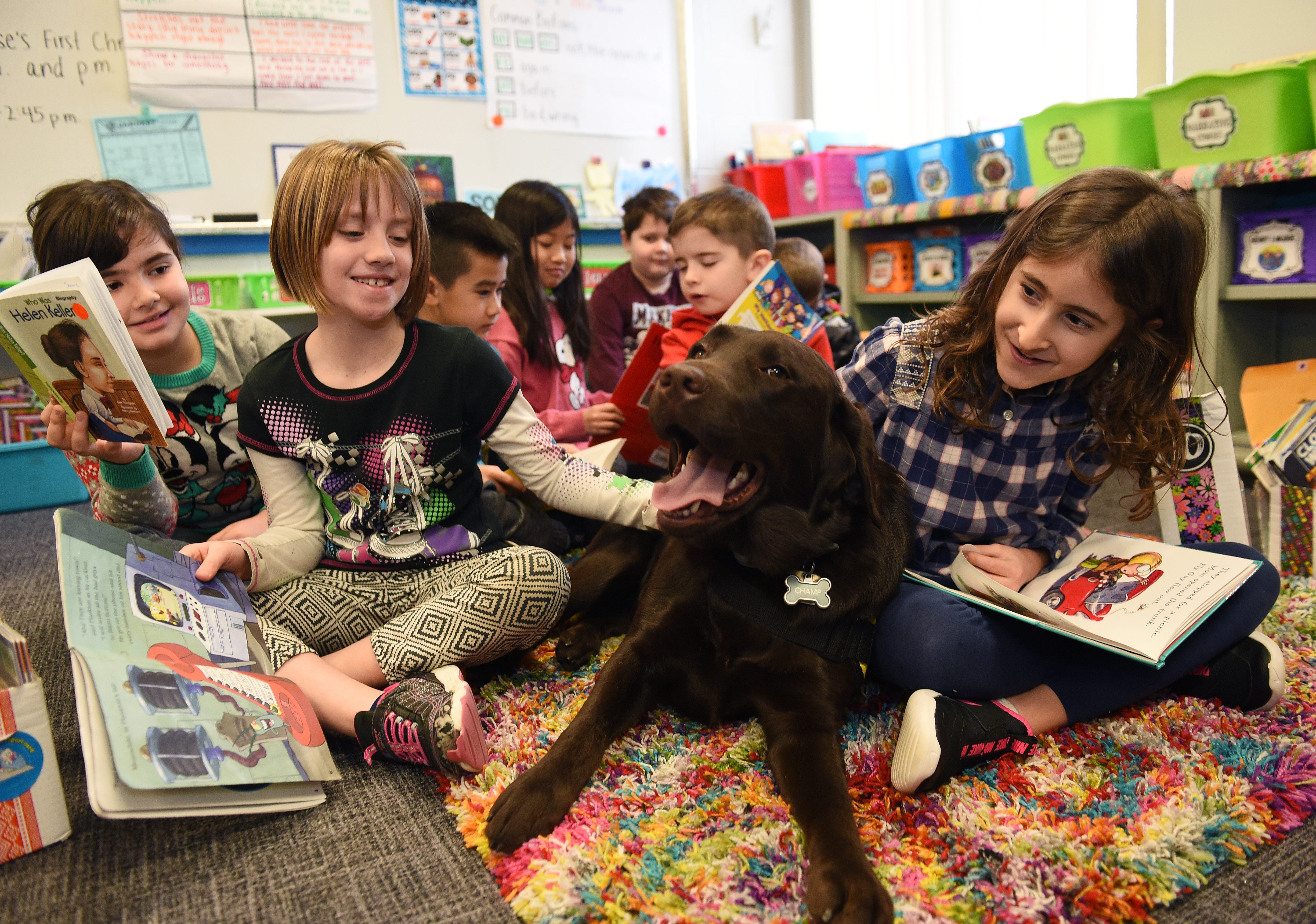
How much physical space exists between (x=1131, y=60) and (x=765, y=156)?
1.76 meters

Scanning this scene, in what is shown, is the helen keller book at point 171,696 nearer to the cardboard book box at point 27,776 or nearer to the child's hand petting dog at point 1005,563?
the cardboard book box at point 27,776

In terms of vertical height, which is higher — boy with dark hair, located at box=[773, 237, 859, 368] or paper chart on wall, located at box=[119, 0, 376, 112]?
paper chart on wall, located at box=[119, 0, 376, 112]

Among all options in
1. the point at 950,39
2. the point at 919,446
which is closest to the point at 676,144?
the point at 950,39

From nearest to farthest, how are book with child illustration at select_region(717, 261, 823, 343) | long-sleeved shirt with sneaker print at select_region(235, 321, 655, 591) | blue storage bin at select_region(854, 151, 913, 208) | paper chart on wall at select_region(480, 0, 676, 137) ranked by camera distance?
long-sleeved shirt with sneaker print at select_region(235, 321, 655, 591) < book with child illustration at select_region(717, 261, 823, 343) < blue storage bin at select_region(854, 151, 913, 208) < paper chart on wall at select_region(480, 0, 676, 137)

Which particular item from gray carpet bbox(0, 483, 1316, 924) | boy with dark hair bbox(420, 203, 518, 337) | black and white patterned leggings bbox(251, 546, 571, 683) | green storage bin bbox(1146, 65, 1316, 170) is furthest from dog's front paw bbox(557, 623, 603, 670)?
green storage bin bbox(1146, 65, 1316, 170)

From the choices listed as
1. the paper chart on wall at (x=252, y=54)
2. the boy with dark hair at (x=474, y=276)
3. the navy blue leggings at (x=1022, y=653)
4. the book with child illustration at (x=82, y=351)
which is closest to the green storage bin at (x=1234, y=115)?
the navy blue leggings at (x=1022, y=653)

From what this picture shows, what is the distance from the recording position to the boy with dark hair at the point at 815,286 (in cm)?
246

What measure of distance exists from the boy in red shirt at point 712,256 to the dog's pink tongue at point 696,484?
31.9 inches

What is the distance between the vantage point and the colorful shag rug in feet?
2.83

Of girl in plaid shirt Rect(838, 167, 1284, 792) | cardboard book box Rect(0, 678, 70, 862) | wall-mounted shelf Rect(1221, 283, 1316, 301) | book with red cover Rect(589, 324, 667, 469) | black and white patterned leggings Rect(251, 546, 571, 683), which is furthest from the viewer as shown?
→ wall-mounted shelf Rect(1221, 283, 1316, 301)

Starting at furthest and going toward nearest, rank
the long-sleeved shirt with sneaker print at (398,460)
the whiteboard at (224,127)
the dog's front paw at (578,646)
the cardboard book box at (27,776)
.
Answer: the whiteboard at (224,127), the dog's front paw at (578,646), the long-sleeved shirt with sneaker print at (398,460), the cardboard book box at (27,776)

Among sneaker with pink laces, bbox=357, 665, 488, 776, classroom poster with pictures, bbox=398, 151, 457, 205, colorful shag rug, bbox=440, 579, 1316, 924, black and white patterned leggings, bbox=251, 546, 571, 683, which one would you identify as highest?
classroom poster with pictures, bbox=398, 151, 457, 205

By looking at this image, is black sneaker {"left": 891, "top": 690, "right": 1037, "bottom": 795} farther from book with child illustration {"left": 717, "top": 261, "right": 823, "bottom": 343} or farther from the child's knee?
book with child illustration {"left": 717, "top": 261, "right": 823, "bottom": 343}

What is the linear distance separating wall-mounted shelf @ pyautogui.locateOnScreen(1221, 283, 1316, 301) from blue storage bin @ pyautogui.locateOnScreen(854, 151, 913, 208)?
4.50 ft
